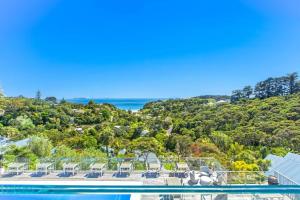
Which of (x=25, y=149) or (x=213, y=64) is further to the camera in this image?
(x=213, y=64)

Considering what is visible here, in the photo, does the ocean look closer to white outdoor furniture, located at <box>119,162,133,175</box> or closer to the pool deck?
the pool deck

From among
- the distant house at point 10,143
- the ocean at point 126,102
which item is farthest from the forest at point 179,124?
the distant house at point 10,143

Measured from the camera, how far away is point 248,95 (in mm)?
21531

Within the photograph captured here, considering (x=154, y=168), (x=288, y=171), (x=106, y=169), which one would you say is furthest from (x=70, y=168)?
(x=288, y=171)

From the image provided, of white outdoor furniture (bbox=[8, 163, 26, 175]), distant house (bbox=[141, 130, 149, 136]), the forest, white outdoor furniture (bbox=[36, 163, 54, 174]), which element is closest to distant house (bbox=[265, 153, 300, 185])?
the forest

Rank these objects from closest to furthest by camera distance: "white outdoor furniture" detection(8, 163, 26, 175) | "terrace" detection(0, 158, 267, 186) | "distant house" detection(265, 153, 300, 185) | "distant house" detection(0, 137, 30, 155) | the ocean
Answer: "distant house" detection(265, 153, 300, 185) < "terrace" detection(0, 158, 267, 186) < "white outdoor furniture" detection(8, 163, 26, 175) < "distant house" detection(0, 137, 30, 155) < the ocean

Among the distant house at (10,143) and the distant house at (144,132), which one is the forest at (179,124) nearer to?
the distant house at (144,132)

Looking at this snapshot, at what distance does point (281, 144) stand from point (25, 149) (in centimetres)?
1361

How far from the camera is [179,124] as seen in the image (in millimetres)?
19984

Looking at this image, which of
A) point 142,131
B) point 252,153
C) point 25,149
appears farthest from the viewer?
point 142,131

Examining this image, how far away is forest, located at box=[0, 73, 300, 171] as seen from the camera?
16594 millimetres

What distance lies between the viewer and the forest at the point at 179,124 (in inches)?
653

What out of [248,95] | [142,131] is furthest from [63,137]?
[248,95]

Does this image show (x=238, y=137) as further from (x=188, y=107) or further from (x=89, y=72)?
(x=89, y=72)
